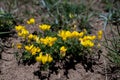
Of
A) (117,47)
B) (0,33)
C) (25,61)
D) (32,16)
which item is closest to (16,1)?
(32,16)

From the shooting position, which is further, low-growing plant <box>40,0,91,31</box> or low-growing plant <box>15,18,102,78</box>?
low-growing plant <box>40,0,91,31</box>

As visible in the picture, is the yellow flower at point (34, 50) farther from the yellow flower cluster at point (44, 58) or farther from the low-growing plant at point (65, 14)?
the low-growing plant at point (65, 14)

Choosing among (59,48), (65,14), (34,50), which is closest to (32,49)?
(34,50)

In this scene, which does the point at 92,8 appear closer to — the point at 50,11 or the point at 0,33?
the point at 50,11

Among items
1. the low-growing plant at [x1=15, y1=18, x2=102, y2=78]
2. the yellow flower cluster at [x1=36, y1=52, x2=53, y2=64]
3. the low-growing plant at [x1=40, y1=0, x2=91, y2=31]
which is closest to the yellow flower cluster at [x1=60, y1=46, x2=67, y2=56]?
the low-growing plant at [x1=15, y1=18, x2=102, y2=78]

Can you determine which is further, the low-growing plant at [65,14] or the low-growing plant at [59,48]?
the low-growing plant at [65,14]

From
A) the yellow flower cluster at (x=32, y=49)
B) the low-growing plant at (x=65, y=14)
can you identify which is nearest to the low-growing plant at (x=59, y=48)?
the yellow flower cluster at (x=32, y=49)

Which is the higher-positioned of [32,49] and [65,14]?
[65,14]

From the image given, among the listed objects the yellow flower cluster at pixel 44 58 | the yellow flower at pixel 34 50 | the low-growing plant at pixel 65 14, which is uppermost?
the low-growing plant at pixel 65 14

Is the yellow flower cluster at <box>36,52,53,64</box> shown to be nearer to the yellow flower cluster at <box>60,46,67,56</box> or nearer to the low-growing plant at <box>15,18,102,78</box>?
the low-growing plant at <box>15,18,102,78</box>

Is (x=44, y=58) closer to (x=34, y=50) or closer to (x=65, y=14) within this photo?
(x=34, y=50)

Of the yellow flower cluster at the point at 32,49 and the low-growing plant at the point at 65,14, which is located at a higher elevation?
the low-growing plant at the point at 65,14
